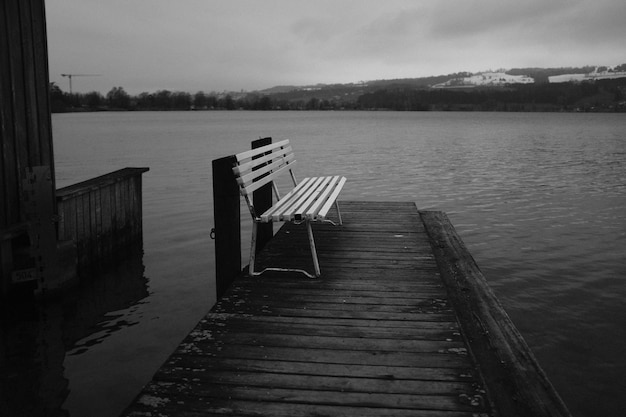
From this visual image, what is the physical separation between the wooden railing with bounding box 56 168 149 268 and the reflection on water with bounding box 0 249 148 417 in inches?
15.6

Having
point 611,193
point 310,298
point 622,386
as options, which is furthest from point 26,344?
point 611,193

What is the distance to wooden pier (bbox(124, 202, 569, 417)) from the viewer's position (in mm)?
2947

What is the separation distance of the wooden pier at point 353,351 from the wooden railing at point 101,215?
9.47 feet

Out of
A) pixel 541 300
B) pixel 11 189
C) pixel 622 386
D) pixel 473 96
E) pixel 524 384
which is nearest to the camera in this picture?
pixel 524 384

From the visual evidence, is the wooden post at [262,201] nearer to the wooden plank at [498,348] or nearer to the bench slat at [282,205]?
the bench slat at [282,205]

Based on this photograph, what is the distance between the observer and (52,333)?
616cm

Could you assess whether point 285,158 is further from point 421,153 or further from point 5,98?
point 421,153

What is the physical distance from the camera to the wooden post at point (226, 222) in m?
5.17

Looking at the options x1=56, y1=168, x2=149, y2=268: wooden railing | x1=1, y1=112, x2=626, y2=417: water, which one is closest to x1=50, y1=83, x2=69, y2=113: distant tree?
x1=1, y1=112, x2=626, y2=417: water

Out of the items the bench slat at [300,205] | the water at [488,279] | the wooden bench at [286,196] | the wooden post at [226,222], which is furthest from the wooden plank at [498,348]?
the wooden post at [226,222]

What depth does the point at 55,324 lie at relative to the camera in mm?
6383

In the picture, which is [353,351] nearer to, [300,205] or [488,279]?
[300,205]

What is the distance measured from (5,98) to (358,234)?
417 centimetres

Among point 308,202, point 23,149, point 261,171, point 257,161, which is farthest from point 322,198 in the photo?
point 23,149
